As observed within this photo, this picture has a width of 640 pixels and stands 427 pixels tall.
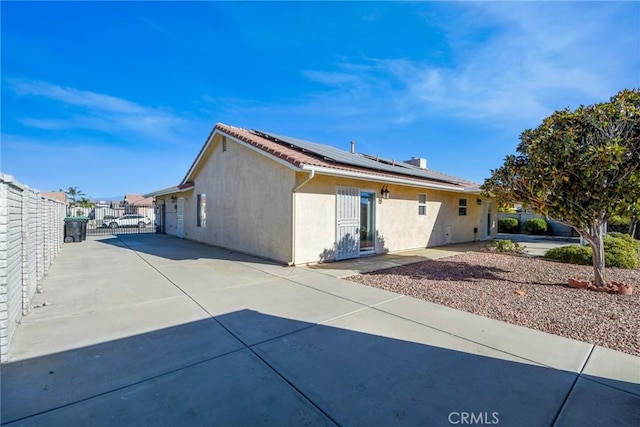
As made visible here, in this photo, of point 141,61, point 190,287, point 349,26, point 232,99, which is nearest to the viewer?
point 190,287

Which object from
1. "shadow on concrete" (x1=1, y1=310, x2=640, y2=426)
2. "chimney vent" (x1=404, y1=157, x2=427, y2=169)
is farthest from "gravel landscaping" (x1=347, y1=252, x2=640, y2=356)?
"chimney vent" (x1=404, y1=157, x2=427, y2=169)

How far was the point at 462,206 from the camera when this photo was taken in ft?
49.0

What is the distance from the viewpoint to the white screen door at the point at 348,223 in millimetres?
9391

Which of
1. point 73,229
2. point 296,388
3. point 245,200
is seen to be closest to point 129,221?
point 73,229

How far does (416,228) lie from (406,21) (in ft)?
24.8

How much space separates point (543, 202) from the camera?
6.43m

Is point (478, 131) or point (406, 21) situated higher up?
point (406, 21)

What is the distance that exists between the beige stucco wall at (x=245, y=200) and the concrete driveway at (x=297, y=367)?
12.8 feet

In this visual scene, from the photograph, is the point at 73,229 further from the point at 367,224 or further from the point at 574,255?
the point at 574,255

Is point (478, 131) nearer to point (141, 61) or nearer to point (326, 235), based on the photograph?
point (326, 235)

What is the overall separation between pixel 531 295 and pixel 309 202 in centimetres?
575

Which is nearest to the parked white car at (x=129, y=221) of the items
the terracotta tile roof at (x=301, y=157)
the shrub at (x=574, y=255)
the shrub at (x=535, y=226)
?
the terracotta tile roof at (x=301, y=157)

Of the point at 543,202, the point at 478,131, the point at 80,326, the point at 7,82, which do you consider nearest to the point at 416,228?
the point at 543,202

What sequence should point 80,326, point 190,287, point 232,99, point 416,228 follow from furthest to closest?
1. point 232,99
2. point 416,228
3. point 190,287
4. point 80,326
